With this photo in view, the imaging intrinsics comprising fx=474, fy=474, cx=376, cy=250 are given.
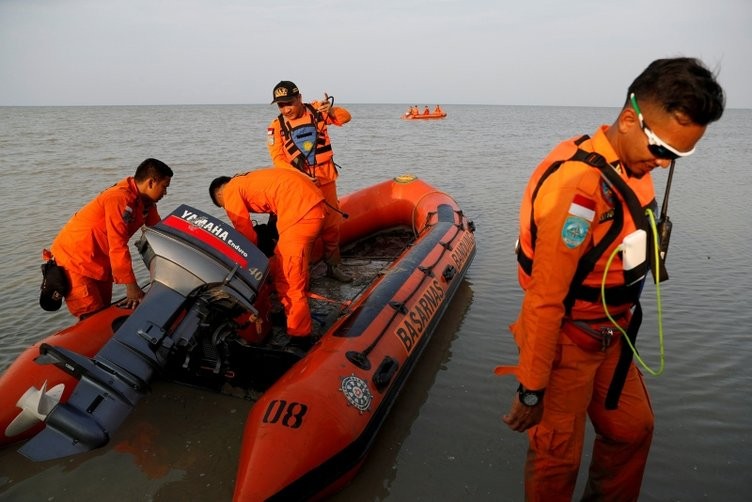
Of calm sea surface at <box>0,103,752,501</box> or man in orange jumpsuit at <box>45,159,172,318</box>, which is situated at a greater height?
man in orange jumpsuit at <box>45,159,172,318</box>

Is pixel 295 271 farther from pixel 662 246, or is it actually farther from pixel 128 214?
pixel 662 246

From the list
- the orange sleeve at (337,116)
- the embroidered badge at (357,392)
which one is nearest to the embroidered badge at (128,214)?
the embroidered badge at (357,392)

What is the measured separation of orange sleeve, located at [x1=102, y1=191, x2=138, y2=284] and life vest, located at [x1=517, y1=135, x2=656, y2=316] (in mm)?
2336

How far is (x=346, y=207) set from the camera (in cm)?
525

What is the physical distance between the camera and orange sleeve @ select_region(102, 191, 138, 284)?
109 inches

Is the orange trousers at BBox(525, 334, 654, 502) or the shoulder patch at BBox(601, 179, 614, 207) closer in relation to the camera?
the shoulder patch at BBox(601, 179, 614, 207)

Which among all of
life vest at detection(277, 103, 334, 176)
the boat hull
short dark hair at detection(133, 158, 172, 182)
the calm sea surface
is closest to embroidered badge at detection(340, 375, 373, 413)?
the boat hull

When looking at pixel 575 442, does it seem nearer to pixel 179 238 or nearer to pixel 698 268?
pixel 179 238

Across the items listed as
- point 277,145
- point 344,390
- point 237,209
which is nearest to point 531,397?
point 344,390

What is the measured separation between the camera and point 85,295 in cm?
302

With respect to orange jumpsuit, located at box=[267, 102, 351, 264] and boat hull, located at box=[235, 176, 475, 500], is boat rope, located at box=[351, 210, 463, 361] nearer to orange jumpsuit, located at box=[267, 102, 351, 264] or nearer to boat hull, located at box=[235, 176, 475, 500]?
boat hull, located at box=[235, 176, 475, 500]

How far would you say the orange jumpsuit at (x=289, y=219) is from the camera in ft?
9.23

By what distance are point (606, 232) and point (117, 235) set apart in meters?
2.61

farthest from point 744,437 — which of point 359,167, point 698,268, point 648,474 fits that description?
point 359,167
